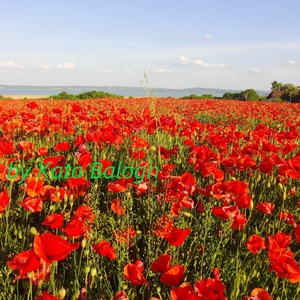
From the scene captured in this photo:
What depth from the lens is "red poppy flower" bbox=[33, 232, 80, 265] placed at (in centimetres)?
129

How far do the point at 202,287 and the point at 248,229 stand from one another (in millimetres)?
1470

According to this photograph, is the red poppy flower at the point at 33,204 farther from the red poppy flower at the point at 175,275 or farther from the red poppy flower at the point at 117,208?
the red poppy flower at the point at 175,275

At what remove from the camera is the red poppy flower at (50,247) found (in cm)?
129

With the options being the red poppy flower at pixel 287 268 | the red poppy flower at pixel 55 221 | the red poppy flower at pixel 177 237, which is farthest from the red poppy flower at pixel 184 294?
the red poppy flower at pixel 55 221

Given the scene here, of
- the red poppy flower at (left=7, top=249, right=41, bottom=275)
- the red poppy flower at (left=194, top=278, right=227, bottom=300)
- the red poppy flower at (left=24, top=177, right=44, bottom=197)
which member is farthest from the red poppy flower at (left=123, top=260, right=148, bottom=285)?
the red poppy flower at (left=24, top=177, right=44, bottom=197)

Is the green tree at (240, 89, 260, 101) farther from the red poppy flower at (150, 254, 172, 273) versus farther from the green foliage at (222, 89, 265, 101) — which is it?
the red poppy flower at (150, 254, 172, 273)

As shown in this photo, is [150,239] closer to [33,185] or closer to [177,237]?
[177,237]

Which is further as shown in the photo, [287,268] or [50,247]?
[287,268]

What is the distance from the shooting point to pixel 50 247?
131cm

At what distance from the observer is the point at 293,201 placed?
325 cm

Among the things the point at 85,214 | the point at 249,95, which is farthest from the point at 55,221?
the point at 249,95

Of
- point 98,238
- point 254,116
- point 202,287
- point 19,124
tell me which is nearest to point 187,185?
point 98,238

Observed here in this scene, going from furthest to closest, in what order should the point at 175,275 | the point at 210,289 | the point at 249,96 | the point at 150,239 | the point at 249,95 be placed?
the point at 249,95
the point at 249,96
the point at 150,239
the point at 175,275
the point at 210,289

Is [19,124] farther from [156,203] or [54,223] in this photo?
[54,223]
